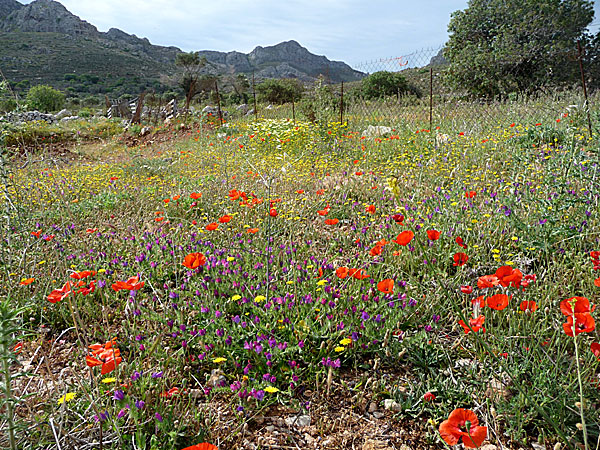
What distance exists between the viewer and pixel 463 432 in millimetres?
1038

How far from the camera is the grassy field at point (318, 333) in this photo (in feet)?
4.54

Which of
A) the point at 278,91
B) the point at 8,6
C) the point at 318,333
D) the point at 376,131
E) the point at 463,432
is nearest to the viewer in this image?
the point at 463,432

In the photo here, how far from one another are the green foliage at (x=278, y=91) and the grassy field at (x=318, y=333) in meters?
21.8

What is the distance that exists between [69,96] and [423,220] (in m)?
47.8

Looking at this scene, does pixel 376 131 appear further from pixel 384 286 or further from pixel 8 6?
pixel 8 6

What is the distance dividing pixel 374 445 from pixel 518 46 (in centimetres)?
2018

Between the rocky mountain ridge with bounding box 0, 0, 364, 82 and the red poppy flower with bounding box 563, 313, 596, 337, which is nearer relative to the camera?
the red poppy flower with bounding box 563, 313, 596, 337

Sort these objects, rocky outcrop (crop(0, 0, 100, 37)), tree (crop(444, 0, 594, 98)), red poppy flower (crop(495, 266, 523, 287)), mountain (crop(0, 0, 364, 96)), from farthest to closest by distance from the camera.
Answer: rocky outcrop (crop(0, 0, 100, 37)) → mountain (crop(0, 0, 364, 96)) → tree (crop(444, 0, 594, 98)) → red poppy flower (crop(495, 266, 523, 287))

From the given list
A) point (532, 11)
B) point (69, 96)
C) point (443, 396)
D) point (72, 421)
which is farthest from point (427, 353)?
point (69, 96)

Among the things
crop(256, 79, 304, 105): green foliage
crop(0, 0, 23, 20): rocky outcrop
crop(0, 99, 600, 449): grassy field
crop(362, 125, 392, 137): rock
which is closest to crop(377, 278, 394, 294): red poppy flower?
crop(0, 99, 600, 449): grassy field

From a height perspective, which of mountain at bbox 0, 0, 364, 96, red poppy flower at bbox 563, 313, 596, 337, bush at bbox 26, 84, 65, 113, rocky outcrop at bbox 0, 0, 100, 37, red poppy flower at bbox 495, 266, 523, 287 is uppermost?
rocky outcrop at bbox 0, 0, 100, 37

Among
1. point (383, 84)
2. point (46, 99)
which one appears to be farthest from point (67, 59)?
point (383, 84)

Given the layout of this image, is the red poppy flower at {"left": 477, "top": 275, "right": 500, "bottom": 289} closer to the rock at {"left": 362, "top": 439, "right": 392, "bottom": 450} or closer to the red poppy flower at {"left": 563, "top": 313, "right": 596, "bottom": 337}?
the red poppy flower at {"left": 563, "top": 313, "right": 596, "bottom": 337}

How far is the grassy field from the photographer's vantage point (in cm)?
138
